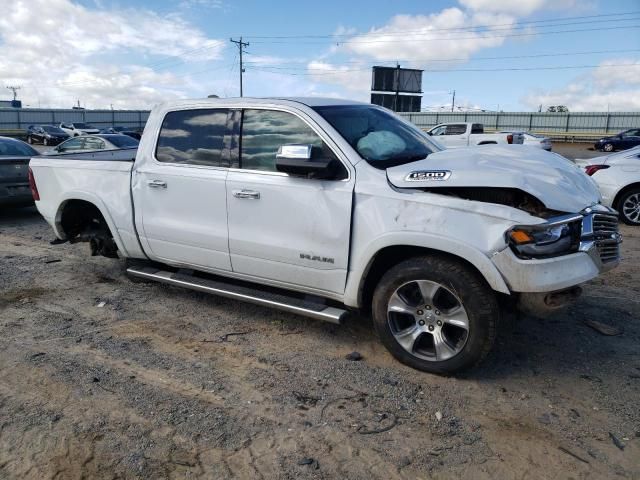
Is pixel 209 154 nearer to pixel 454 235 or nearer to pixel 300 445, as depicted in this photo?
pixel 454 235

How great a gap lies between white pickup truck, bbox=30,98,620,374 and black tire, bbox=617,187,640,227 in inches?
224

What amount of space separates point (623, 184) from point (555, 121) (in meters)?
41.3

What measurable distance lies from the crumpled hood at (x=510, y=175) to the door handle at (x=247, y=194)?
109cm

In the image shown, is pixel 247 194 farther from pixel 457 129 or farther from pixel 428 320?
pixel 457 129

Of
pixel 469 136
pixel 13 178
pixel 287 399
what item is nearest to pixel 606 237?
pixel 287 399

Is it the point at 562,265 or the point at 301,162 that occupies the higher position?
the point at 301,162

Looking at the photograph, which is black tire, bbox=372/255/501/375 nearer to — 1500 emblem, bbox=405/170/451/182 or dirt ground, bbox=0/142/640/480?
dirt ground, bbox=0/142/640/480

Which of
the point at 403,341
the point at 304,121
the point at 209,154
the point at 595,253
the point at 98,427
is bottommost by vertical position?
the point at 98,427

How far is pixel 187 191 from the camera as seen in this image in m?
4.61

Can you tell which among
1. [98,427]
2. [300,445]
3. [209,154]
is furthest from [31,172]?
[300,445]

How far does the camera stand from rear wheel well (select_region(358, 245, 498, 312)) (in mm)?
3695

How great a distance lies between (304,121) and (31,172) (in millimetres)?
3687

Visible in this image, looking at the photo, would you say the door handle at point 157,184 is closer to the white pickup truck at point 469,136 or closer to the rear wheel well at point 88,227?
the rear wheel well at point 88,227

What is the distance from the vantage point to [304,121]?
161 inches
